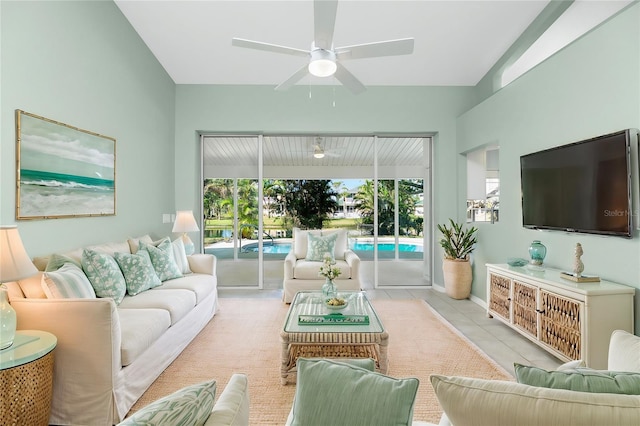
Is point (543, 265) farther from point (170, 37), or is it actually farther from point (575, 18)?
point (170, 37)

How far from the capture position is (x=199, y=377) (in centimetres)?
261

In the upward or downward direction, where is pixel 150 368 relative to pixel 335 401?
downward

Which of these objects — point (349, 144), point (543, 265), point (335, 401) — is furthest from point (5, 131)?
point (543, 265)

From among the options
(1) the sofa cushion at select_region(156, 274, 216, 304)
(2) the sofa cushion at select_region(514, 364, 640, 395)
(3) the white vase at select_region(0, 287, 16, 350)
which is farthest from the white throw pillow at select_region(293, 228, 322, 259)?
(2) the sofa cushion at select_region(514, 364, 640, 395)

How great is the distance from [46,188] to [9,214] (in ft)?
1.29

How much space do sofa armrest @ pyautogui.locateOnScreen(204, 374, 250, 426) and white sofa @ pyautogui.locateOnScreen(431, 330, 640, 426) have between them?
58cm

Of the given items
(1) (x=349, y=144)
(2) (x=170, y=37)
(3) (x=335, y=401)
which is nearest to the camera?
(3) (x=335, y=401)

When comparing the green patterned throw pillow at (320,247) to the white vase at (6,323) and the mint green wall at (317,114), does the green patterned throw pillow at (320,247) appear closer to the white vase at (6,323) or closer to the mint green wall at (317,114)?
the mint green wall at (317,114)

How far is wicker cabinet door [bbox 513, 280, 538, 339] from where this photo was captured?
10.1ft

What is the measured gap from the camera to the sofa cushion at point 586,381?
0.94 meters

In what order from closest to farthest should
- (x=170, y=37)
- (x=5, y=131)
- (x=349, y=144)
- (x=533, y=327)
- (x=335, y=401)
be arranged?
(x=335, y=401) → (x=5, y=131) → (x=533, y=327) → (x=170, y=37) → (x=349, y=144)

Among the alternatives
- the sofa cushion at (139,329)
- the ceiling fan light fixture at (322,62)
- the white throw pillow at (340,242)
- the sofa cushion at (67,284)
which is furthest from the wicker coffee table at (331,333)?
the ceiling fan light fixture at (322,62)

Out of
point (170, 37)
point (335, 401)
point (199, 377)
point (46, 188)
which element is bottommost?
point (199, 377)

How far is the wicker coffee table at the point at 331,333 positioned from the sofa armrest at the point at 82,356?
1.10 m
